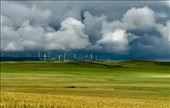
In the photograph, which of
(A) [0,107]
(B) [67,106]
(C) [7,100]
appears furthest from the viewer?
(C) [7,100]

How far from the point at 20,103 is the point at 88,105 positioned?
5188 millimetres

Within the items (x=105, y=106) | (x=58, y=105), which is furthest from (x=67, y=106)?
(x=105, y=106)

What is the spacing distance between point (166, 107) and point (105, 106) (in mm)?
5071

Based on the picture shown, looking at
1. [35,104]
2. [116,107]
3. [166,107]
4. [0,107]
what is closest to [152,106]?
[166,107]

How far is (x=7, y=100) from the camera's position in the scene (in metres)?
34.3

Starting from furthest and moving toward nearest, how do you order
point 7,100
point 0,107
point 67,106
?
1. point 7,100
2. point 67,106
3. point 0,107

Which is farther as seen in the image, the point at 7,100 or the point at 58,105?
Answer: the point at 7,100

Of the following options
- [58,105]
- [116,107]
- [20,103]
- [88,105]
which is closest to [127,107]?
[116,107]

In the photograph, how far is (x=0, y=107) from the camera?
30.0 meters

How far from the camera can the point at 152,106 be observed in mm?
35125

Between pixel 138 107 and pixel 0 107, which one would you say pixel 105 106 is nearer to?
pixel 138 107

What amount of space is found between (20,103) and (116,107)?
23.8ft

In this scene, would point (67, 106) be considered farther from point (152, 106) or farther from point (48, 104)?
point (152, 106)

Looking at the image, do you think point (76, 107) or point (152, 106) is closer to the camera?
point (76, 107)
